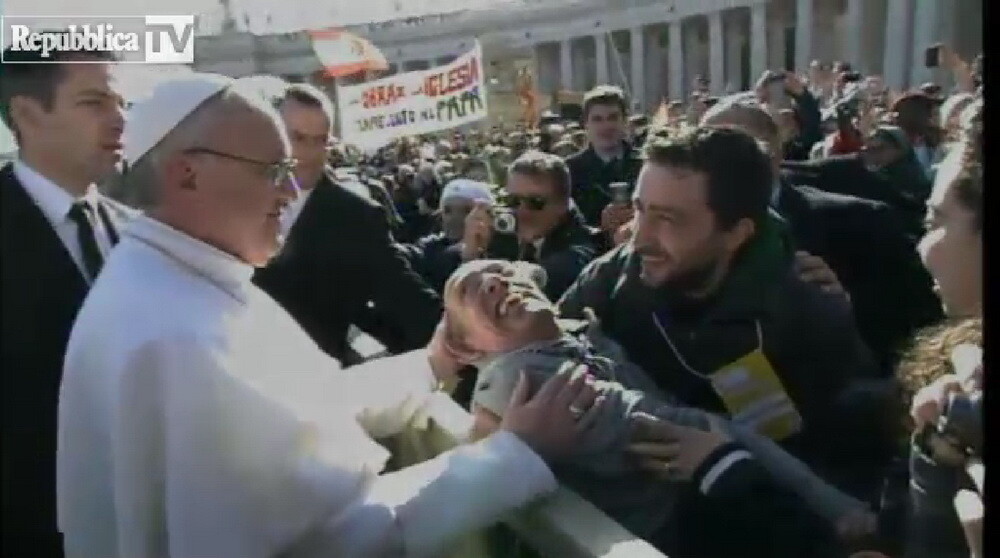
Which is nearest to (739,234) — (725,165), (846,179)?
(725,165)

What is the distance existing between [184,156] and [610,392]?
21.2 inches

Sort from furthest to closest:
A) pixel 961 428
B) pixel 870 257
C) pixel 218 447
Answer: pixel 870 257
pixel 218 447
pixel 961 428

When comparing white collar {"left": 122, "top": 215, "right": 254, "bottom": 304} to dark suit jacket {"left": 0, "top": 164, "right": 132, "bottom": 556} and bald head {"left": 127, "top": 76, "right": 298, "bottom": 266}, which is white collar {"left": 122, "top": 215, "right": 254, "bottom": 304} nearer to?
bald head {"left": 127, "top": 76, "right": 298, "bottom": 266}

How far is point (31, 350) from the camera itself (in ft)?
4.98

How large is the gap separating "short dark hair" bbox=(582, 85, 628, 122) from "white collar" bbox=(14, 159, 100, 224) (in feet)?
3.15

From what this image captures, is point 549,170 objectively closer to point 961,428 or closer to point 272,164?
point 272,164

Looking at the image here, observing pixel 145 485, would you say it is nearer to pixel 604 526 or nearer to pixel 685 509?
pixel 604 526

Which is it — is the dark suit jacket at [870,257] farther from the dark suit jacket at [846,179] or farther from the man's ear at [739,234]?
the man's ear at [739,234]

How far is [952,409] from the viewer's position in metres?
1.10

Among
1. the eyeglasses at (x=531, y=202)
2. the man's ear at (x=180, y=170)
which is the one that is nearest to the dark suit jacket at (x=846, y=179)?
the eyeglasses at (x=531, y=202)

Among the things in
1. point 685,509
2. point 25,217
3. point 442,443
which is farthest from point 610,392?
point 25,217

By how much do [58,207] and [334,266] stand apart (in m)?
0.55

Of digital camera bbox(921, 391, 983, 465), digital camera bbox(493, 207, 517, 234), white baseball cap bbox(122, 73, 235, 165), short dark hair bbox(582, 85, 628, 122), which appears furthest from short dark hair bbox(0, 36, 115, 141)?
digital camera bbox(921, 391, 983, 465)

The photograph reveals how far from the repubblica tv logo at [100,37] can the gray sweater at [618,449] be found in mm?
612
